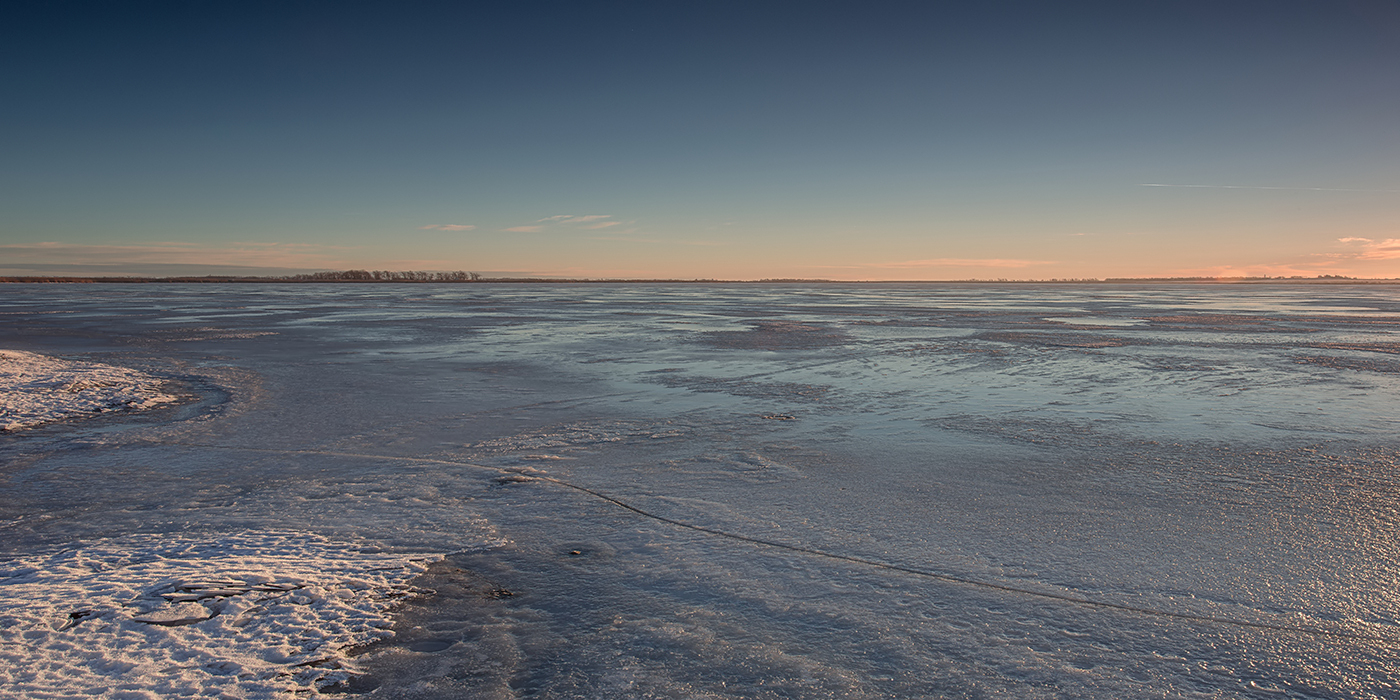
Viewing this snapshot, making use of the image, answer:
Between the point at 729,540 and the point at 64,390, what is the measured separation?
26.0 ft

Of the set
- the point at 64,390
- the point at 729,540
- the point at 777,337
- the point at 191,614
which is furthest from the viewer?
the point at 777,337

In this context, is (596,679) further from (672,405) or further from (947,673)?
(672,405)

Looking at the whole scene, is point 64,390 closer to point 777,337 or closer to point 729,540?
point 729,540

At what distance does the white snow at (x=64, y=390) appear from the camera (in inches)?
273

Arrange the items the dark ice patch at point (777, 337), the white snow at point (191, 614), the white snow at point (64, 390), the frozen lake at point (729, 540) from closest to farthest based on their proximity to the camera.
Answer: the white snow at point (191, 614), the frozen lake at point (729, 540), the white snow at point (64, 390), the dark ice patch at point (777, 337)

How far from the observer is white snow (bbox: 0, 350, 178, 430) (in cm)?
692

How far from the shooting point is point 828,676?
2.48 m

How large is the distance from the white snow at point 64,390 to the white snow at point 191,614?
14.7 ft

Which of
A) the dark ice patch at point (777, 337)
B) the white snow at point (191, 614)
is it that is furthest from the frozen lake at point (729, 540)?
the dark ice patch at point (777, 337)

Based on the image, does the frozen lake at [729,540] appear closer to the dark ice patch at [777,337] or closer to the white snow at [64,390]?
the white snow at [64,390]

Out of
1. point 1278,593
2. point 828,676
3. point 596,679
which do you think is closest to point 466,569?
point 596,679

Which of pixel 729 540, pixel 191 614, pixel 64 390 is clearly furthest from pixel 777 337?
pixel 191 614

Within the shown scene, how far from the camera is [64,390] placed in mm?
7926

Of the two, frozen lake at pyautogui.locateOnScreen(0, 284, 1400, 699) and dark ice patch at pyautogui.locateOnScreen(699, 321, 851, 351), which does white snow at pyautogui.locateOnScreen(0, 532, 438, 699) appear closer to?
frozen lake at pyautogui.locateOnScreen(0, 284, 1400, 699)
